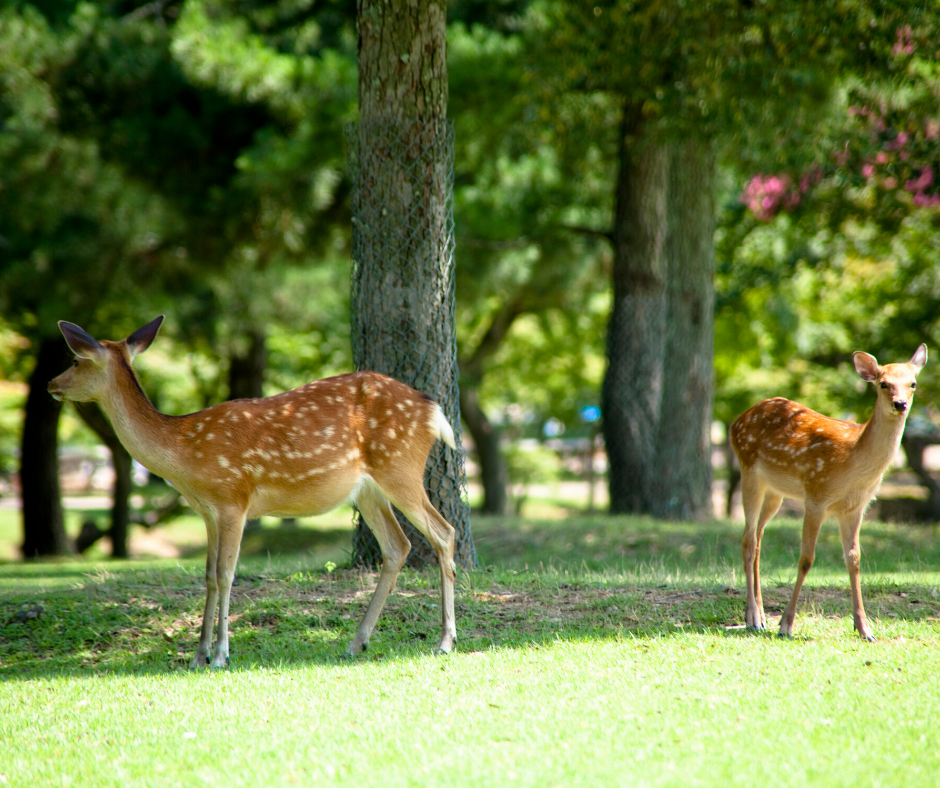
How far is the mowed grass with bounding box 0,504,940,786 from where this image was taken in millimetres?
3602

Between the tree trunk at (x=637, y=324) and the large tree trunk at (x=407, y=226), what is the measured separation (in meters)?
5.42

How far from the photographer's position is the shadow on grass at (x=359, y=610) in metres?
5.50

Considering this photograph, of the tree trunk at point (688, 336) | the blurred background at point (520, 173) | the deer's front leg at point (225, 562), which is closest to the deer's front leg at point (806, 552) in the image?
the deer's front leg at point (225, 562)

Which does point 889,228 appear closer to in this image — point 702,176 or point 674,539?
point 702,176

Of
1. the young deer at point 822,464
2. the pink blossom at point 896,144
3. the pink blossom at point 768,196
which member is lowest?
the young deer at point 822,464

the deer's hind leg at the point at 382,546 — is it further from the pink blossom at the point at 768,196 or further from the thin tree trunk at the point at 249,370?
the thin tree trunk at the point at 249,370

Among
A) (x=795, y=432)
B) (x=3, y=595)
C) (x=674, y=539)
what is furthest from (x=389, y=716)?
(x=674, y=539)

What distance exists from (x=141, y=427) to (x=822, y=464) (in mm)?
3829

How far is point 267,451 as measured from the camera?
5.42 meters

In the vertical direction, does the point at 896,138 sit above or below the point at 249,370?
above

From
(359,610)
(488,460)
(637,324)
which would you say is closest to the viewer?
(359,610)

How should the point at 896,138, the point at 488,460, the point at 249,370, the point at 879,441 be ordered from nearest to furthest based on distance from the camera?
1. the point at 879,441
2. the point at 896,138
3. the point at 249,370
4. the point at 488,460

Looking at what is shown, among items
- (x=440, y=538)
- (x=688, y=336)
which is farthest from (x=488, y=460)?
(x=440, y=538)

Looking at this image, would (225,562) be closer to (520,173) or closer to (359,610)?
(359,610)
